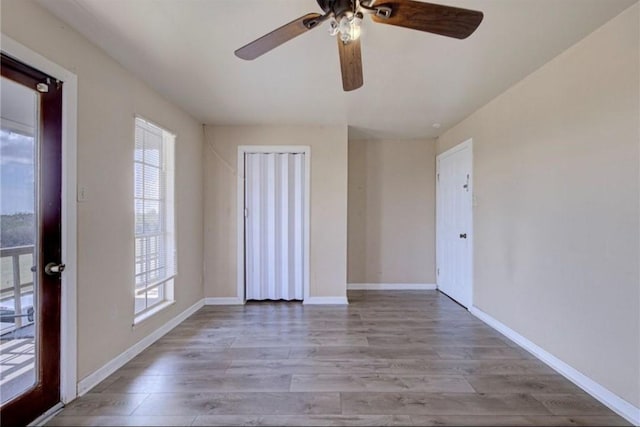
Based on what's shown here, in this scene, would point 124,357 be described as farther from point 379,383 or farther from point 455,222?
point 455,222

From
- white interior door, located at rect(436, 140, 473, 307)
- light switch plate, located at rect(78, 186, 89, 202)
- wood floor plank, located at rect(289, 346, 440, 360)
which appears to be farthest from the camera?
white interior door, located at rect(436, 140, 473, 307)

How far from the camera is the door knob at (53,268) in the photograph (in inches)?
73.0

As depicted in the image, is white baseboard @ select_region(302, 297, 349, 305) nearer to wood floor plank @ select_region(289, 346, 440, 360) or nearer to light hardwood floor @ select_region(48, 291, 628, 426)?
light hardwood floor @ select_region(48, 291, 628, 426)

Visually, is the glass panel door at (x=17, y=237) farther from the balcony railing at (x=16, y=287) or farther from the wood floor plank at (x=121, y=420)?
the wood floor plank at (x=121, y=420)

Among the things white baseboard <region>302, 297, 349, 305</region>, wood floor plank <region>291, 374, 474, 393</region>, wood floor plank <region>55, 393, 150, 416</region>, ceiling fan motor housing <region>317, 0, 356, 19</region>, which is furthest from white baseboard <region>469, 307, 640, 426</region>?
wood floor plank <region>55, 393, 150, 416</region>

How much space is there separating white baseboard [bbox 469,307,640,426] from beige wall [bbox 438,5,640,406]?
5 cm

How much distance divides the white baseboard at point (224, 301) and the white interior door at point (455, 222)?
2900mm

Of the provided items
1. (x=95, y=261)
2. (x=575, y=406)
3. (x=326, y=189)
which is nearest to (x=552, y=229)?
(x=575, y=406)

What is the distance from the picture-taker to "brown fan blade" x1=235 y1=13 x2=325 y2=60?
1.47 metres

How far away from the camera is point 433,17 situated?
138 centimetres

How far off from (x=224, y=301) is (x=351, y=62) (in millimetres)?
3414

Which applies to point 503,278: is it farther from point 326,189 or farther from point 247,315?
point 247,315

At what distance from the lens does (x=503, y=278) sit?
3.09 m

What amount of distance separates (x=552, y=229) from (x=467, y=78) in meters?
1.43
